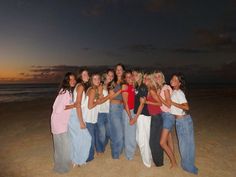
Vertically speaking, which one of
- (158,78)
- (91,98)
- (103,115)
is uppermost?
(158,78)

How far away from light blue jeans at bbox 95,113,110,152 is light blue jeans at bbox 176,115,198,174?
208cm

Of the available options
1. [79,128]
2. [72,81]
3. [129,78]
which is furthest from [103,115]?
[72,81]

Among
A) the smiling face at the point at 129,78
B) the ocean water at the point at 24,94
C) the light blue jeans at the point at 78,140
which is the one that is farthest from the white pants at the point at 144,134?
the ocean water at the point at 24,94

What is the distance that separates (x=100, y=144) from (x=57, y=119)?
6.37 feet

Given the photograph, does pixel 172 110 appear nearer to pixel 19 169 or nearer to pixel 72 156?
pixel 72 156

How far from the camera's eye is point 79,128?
599cm

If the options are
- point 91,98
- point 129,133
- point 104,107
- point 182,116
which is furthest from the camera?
point 104,107

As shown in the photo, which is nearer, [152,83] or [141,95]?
[152,83]

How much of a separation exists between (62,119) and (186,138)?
287 centimetres

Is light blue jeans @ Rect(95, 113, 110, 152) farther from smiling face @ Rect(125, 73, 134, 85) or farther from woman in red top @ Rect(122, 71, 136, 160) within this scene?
smiling face @ Rect(125, 73, 134, 85)

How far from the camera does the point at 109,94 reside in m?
6.26

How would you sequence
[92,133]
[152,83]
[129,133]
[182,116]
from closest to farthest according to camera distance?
[182,116], [152,83], [129,133], [92,133]

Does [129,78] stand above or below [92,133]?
above

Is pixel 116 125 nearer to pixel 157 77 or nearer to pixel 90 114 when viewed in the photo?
pixel 90 114
